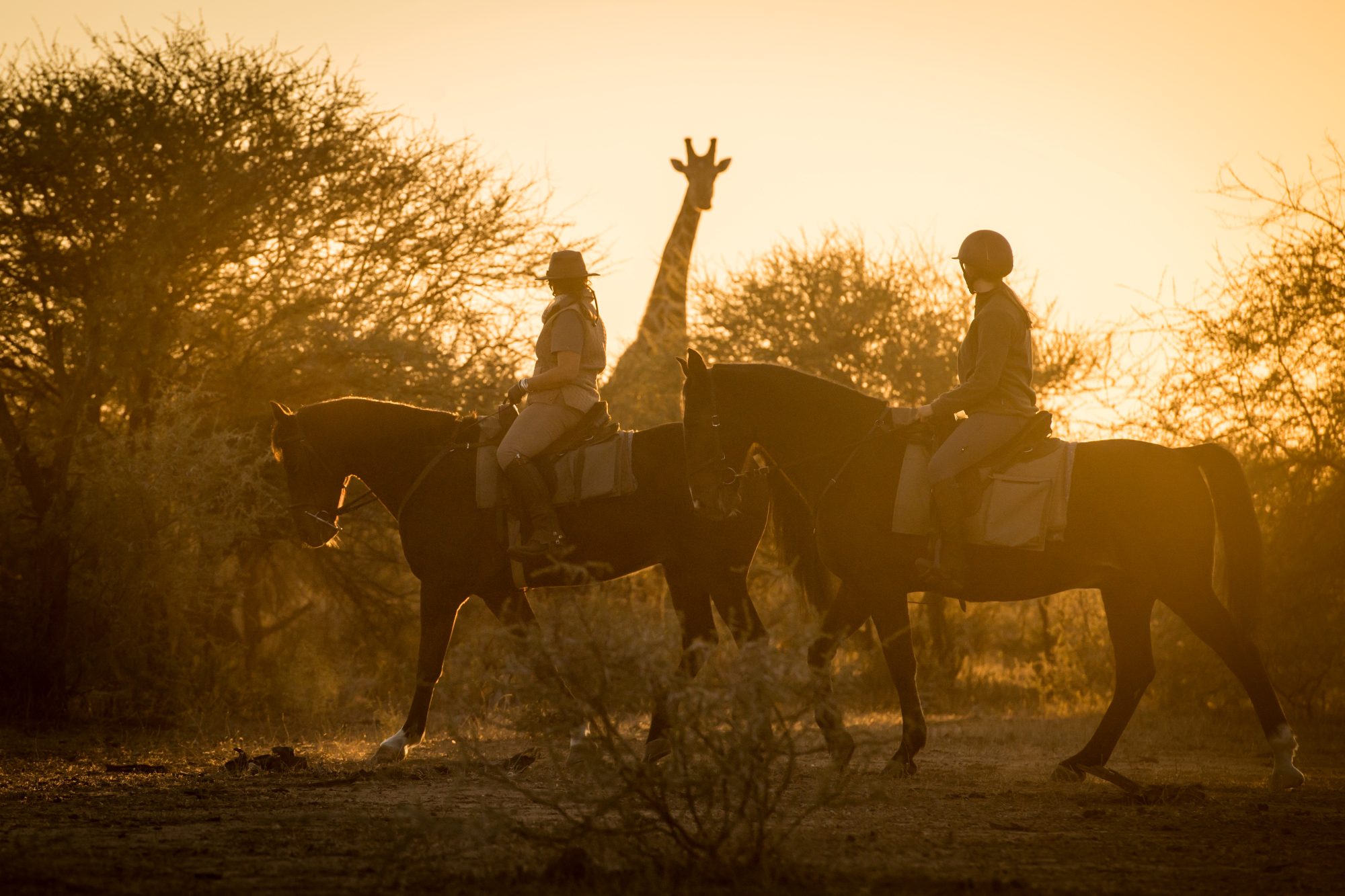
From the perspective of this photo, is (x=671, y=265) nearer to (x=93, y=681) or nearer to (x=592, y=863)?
(x=93, y=681)

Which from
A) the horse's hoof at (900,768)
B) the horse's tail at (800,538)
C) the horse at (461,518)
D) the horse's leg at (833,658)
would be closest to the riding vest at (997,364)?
the horse's leg at (833,658)

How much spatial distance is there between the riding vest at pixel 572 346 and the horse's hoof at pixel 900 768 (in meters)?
2.91

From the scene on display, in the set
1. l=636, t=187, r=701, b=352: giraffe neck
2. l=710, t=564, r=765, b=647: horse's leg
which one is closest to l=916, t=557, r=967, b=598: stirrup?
l=710, t=564, r=765, b=647: horse's leg

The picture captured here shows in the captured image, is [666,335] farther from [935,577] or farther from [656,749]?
[656,749]

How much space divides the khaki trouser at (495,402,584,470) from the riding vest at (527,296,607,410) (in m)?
0.07

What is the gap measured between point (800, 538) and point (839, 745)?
3.61 m

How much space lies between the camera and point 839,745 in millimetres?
4816

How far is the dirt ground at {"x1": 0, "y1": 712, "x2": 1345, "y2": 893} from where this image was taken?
447 centimetres

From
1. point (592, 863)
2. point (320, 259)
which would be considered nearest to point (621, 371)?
point (320, 259)

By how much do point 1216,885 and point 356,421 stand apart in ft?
19.8

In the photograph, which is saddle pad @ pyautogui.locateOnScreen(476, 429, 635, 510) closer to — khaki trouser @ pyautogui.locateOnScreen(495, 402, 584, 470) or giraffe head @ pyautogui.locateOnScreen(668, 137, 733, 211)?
khaki trouser @ pyautogui.locateOnScreen(495, 402, 584, 470)

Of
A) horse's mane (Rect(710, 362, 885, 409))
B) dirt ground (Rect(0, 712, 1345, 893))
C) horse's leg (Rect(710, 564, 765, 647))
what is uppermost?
horse's mane (Rect(710, 362, 885, 409))

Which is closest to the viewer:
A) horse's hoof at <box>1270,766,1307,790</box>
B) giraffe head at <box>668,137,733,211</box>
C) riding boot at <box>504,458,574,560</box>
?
horse's hoof at <box>1270,766,1307,790</box>

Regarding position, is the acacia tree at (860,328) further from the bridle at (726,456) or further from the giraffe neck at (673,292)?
the bridle at (726,456)
